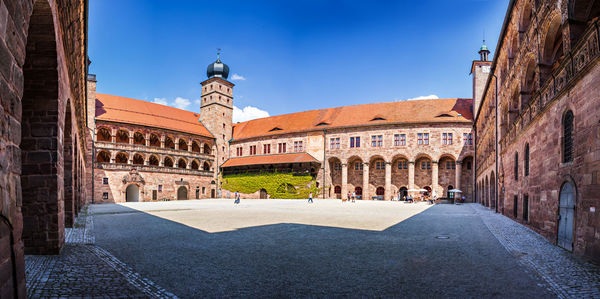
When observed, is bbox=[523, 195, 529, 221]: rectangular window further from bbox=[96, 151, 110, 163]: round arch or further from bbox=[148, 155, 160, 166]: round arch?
bbox=[96, 151, 110, 163]: round arch

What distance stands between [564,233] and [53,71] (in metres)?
12.5

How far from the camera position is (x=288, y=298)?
4.60 meters

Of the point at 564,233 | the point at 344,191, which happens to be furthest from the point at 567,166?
the point at 344,191

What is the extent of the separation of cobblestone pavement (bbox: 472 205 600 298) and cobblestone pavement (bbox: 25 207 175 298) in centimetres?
594

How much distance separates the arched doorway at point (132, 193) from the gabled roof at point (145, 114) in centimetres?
779

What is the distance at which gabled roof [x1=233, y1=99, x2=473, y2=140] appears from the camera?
4212 cm

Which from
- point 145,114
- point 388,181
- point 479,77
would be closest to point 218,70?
point 145,114

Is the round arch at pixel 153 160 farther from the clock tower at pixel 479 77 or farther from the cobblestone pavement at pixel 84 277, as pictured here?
the clock tower at pixel 479 77

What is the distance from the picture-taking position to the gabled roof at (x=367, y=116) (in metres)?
42.1

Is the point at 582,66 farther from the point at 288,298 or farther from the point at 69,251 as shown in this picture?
the point at 69,251

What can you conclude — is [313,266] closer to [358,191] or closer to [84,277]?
[84,277]

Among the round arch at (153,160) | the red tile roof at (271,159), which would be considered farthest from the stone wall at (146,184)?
the red tile roof at (271,159)

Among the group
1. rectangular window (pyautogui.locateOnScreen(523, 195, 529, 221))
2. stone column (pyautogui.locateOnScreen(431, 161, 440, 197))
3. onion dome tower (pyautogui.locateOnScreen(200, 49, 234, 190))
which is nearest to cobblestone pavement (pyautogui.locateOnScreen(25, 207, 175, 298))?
rectangular window (pyautogui.locateOnScreen(523, 195, 529, 221))

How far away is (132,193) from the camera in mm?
42156
